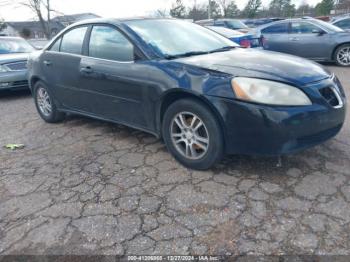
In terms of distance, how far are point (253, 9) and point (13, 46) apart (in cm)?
4663

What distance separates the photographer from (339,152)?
3.40m

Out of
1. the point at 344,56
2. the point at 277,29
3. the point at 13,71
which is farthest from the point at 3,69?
the point at 344,56

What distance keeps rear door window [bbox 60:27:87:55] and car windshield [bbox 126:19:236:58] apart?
812 mm

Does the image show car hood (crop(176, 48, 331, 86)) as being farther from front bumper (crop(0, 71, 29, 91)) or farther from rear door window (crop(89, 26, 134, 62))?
front bumper (crop(0, 71, 29, 91))

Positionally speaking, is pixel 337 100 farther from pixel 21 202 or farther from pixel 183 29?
pixel 21 202

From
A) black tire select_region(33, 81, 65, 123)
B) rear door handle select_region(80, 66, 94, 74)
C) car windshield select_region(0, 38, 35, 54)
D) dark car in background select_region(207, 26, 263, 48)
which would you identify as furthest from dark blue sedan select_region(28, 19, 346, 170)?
car windshield select_region(0, 38, 35, 54)

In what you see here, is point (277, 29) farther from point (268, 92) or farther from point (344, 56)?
point (268, 92)

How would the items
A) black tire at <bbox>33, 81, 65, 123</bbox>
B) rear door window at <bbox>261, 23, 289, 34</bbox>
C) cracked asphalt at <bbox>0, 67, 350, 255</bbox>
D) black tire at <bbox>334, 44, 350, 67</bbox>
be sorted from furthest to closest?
1. rear door window at <bbox>261, 23, 289, 34</bbox>
2. black tire at <bbox>334, 44, 350, 67</bbox>
3. black tire at <bbox>33, 81, 65, 123</bbox>
4. cracked asphalt at <bbox>0, 67, 350, 255</bbox>

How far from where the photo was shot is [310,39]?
29.7ft

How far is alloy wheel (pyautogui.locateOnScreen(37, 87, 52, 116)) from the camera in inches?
197

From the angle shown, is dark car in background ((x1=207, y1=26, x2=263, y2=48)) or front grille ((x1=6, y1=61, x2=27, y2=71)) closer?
front grille ((x1=6, y1=61, x2=27, y2=71))

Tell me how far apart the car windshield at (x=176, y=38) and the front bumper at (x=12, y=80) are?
4409 mm

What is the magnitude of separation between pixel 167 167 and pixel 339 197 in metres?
1.58

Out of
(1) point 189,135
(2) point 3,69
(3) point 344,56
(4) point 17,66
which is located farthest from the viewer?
(3) point 344,56
